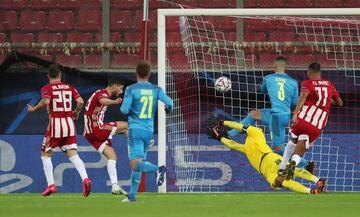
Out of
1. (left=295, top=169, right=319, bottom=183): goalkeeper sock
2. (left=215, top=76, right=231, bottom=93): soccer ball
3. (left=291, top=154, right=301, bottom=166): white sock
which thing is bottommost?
(left=295, top=169, right=319, bottom=183): goalkeeper sock

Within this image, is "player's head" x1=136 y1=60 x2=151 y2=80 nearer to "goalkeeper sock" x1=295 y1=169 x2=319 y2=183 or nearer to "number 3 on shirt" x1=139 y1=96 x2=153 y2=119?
"number 3 on shirt" x1=139 y1=96 x2=153 y2=119

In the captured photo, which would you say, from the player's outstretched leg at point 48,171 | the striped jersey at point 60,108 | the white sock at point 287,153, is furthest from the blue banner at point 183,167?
the white sock at point 287,153

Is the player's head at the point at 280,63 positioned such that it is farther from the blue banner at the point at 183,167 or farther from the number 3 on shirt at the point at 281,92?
the blue banner at the point at 183,167

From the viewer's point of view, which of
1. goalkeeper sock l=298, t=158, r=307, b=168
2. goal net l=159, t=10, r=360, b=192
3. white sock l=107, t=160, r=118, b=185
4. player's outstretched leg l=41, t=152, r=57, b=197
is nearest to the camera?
player's outstretched leg l=41, t=152, r=57, b=197

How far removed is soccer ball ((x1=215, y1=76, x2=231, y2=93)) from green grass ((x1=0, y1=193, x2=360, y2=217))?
2.73 m

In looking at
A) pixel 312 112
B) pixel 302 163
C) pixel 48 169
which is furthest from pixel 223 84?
pixel 48 169

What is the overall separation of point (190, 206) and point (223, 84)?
4.65 meters

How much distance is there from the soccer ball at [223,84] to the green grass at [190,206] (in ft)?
8.95

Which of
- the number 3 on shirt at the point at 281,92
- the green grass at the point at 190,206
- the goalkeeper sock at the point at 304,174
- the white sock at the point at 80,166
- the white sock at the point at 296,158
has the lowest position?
the green grass at the point at 190,206

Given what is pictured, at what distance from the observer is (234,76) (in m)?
14.8

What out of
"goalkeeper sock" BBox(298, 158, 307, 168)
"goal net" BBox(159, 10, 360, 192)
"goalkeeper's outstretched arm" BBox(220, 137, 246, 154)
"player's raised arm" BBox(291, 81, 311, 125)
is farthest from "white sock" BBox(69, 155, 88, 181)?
"goalkeeper sock" BBox(298, 158, 307, 168)

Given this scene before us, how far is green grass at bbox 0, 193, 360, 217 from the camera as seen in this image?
9.02 metres

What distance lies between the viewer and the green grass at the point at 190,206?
29.6 feet

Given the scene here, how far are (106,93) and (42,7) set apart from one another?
14.9 ft
